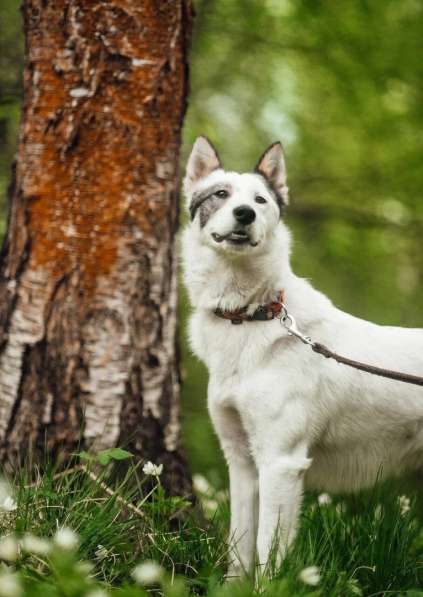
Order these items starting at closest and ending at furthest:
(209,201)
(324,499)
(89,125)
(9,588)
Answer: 1. (9,588)
2. (209,201)
3. (89,125)
4. (324,499)

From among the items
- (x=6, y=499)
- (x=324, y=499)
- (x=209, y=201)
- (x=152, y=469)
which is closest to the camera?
(x=6, y=499)

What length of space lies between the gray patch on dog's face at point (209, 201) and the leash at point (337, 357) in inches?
24.7

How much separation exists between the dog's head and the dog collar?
1.00 ft

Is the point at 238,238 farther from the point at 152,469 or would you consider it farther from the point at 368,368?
the point at 152,469

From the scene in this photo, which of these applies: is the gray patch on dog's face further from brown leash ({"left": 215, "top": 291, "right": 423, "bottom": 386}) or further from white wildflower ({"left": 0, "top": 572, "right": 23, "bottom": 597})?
white wildflower ({"left": 0, "top": 572, "right": 23, "bottom": 597})

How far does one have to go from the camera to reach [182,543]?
299cm

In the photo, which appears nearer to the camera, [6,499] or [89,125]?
[6,499]

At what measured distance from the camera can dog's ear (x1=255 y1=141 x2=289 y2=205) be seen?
374 centimetres

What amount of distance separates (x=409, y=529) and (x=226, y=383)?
1153 millimetres

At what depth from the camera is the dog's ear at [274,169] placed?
3740mm

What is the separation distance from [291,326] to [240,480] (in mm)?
854

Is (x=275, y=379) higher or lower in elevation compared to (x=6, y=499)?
higher

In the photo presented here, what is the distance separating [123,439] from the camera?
367cm

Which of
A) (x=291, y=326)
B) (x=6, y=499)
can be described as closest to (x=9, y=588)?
(x=6, y=499)
